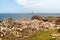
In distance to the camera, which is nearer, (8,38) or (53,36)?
(53,36)

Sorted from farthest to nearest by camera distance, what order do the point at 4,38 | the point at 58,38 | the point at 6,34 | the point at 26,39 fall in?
the point at 6,34
the point at 4,38
the point at 26,39
the point at 58,38

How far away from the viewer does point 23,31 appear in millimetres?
26250

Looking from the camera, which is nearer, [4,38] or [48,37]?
[48,37]

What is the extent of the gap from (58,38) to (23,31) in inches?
280

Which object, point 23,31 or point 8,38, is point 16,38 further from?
point 23,31

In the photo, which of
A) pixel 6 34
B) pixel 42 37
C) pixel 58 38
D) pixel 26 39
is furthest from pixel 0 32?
pixel 58 38

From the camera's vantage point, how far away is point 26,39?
72.0 feet

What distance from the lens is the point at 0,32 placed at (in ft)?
85.9

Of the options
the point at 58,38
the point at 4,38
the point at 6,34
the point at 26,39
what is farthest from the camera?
the point at 6,34

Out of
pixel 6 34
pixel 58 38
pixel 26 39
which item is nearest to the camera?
pixel 58 38

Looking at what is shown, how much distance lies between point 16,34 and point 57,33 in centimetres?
592

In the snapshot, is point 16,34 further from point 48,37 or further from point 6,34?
point 48,37

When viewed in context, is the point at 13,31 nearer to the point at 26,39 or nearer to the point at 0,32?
the point at 0,32

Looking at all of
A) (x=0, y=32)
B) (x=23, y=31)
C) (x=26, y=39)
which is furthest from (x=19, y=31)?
(x=26, y=39)
